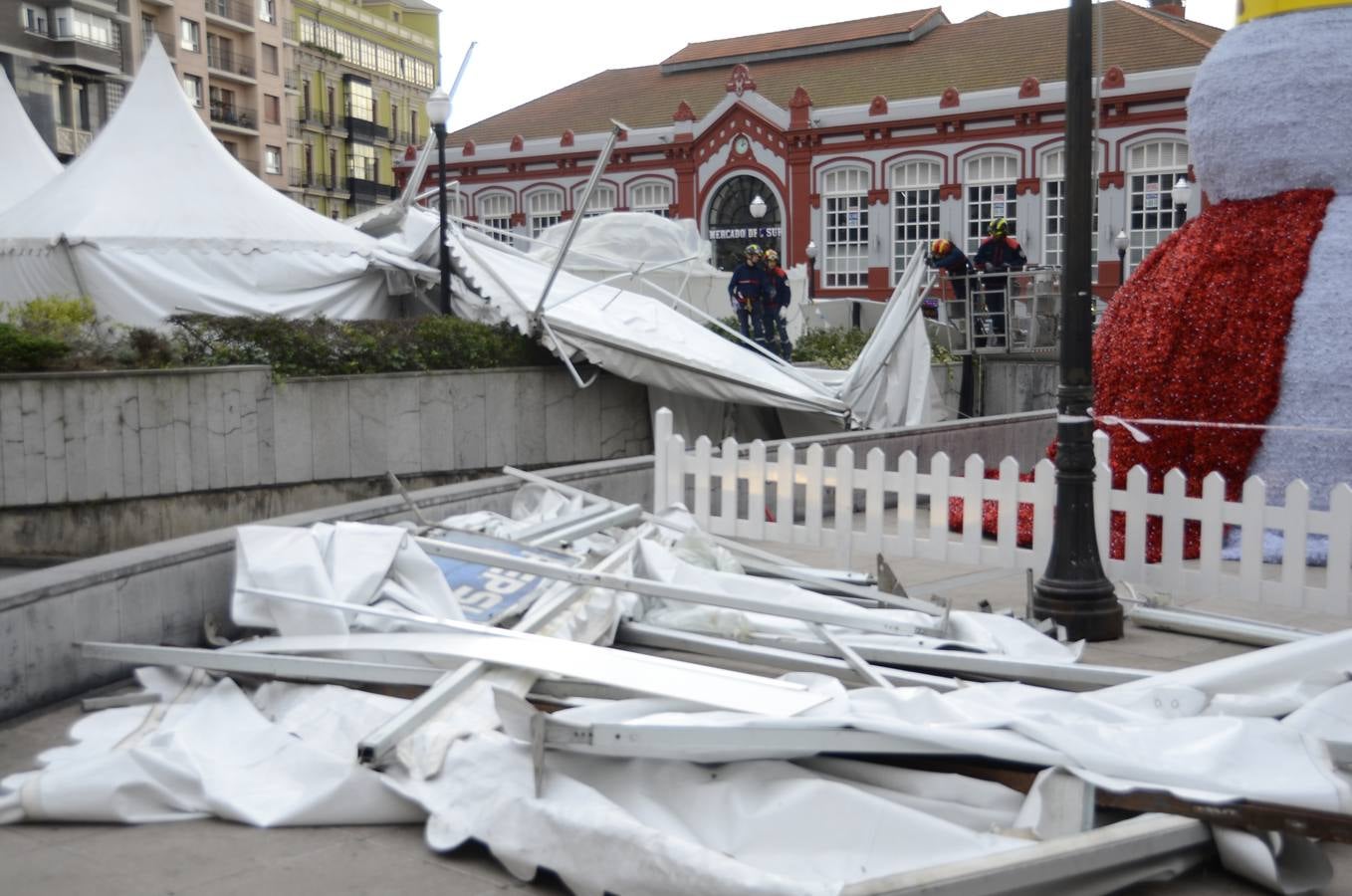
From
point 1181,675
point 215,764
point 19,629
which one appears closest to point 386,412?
point 19,629

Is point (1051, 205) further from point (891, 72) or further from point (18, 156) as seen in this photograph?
point (18, 156)

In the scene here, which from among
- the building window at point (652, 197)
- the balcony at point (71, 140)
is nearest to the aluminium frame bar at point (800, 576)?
the building window at point (652, 197)

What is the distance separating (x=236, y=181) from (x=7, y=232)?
117 inches

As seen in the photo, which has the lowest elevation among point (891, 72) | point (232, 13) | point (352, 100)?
point (891, 72)

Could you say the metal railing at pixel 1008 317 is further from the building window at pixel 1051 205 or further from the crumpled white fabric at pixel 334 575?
the crumpled white fabric at pixel 334 575

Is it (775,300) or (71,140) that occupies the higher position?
(71,140)

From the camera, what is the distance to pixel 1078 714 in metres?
4.60

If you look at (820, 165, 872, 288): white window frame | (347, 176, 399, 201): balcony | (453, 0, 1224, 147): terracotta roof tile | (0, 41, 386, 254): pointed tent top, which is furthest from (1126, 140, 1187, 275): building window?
(347, 176, 399, 201): balcony

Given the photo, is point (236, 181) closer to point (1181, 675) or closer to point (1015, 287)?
point (1015, 287)

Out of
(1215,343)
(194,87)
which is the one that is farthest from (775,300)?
(194,87)

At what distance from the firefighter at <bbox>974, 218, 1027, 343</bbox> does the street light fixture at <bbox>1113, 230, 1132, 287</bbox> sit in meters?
9.52

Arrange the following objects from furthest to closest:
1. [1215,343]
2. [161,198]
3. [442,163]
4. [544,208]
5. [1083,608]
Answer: [544,208] < [161,198] < [442,163] < [1215,343] < [1083,608]

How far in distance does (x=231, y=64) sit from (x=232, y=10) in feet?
7.94

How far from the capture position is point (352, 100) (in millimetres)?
70188
